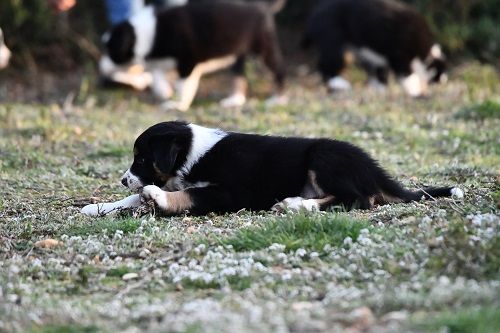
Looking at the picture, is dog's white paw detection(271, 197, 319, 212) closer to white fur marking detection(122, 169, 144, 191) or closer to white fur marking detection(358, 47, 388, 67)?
white fur marking detection(122, 169, 144, 191)

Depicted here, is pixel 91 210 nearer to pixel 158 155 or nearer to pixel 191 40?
pixel 158 155

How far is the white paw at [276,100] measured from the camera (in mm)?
10859

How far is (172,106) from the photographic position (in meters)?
11.0

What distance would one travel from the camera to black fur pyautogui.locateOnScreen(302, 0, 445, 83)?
1188 cm

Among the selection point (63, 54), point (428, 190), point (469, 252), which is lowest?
point (63, 54)

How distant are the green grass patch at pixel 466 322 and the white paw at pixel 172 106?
7.77 metres

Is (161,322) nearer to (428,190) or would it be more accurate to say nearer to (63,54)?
(428,190)

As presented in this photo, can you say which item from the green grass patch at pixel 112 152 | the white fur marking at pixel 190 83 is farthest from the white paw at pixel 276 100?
the green grass patch at pixel 112 152

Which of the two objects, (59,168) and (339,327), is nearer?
(339,327)

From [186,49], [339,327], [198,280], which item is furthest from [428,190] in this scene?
[186,49]

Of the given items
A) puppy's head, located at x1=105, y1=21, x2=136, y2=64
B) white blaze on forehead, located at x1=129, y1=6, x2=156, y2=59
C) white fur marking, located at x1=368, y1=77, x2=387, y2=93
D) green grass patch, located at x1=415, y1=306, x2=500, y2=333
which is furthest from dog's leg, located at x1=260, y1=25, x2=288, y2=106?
green grass patch, located at x1=415, y1=306, x2=500, y2=333

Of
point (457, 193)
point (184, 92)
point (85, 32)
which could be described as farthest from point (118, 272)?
point (85, 32)

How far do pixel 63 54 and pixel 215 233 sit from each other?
32.1 ft

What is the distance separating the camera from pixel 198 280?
403 cm
